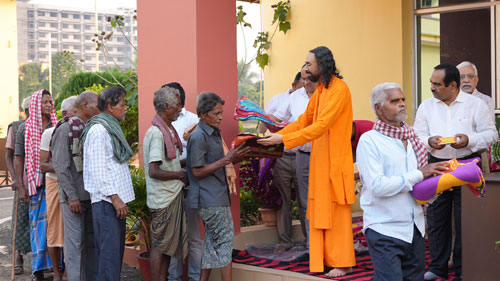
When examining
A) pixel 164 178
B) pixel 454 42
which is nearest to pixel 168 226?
pixel 164 178

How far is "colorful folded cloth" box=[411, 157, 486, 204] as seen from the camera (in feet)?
12.9

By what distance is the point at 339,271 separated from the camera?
5.76 m

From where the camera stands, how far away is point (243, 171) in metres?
8.19

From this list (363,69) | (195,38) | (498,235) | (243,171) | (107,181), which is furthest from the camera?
(363,69)

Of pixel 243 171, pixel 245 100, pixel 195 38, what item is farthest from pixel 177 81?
pixel 243 171

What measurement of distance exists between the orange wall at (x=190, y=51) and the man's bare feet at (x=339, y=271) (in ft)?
5.52

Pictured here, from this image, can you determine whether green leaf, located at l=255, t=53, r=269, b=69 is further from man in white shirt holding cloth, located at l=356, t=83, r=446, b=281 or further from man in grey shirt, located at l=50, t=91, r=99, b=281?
man in white shirt holding cloth, located at l=356, t=83, r=446, b=281

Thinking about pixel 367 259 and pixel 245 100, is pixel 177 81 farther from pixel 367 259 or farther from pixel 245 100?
pixel 367 259

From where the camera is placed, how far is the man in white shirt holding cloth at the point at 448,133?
18.4ft

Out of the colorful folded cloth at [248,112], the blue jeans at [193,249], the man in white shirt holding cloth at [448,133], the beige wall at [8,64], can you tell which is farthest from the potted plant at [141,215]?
the beige wall at [8,64]

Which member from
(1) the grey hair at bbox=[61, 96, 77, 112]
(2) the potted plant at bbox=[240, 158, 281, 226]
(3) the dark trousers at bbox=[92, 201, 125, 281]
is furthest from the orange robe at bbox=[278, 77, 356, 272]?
(1) the grey hair at bbox=[61, 96, 77, 112]

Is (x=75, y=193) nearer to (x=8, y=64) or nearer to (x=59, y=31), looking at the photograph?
(x=8, y=64)

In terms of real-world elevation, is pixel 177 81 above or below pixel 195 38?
below

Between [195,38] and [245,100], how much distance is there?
43.0 inches
